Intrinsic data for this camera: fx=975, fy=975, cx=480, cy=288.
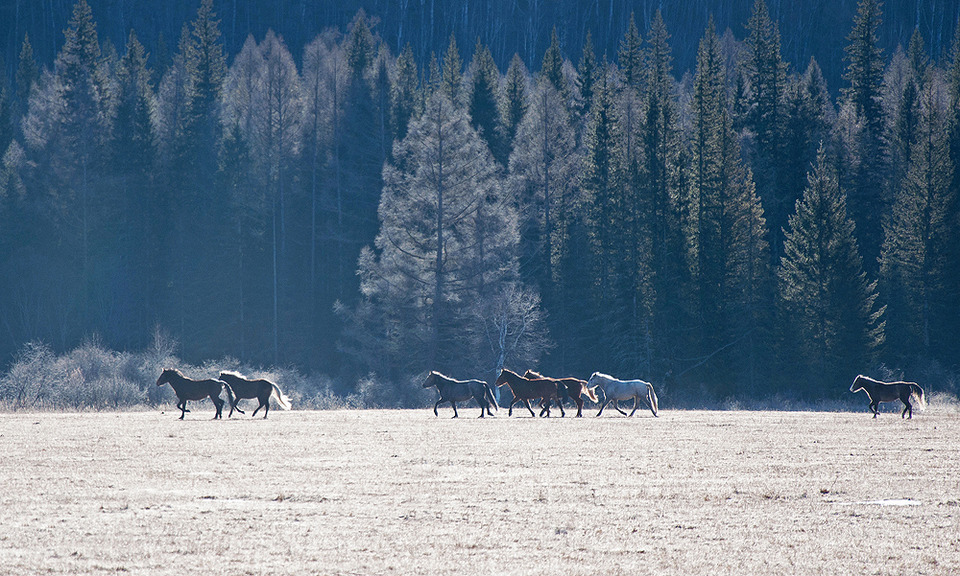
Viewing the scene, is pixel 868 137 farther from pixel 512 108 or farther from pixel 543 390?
pixel 543 390

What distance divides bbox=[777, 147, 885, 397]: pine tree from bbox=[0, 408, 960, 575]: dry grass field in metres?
32.0

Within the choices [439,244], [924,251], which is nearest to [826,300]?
[924,251]

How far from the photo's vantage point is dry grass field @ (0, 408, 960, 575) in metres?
10.1

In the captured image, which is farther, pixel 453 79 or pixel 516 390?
pixel 453 79

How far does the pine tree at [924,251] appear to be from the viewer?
5753 cm

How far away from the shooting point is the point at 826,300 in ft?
177

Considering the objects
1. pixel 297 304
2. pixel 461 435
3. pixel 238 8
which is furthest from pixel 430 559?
pixel 238 8

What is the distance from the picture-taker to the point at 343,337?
218 ft

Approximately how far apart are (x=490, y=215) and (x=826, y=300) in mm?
19281

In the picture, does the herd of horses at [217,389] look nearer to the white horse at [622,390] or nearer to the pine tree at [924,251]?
the white horse at [622,390]

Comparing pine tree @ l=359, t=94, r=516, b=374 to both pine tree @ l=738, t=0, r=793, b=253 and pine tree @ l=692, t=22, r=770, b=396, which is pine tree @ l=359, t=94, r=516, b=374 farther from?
pine tree @ l=738, t=0, r=793, b=253

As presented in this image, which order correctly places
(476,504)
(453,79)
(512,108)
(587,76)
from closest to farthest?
(476,504) → (512,108) → (587,76) → (453,79)

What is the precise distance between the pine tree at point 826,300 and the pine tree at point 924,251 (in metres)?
4.24

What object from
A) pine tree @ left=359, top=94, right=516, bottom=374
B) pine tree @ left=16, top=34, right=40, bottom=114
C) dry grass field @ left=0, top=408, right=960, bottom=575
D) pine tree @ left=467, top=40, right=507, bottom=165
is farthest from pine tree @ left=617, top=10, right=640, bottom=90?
dry grass field @ left=0, top=408, right=960, bottom=575
